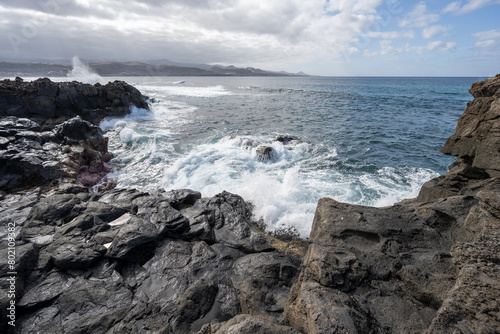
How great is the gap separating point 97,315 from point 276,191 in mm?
6791

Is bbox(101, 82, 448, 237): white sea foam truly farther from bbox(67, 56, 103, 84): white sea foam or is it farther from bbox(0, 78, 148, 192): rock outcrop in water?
bbox(67, 56, 103, 84): white sea foam

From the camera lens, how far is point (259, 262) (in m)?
5.23

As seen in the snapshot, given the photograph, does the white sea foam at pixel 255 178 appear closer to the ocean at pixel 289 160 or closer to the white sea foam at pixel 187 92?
the ocean at pixel 289 160

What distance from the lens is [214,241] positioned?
6410 millimetres

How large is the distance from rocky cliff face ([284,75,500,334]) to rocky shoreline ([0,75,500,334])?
17 mm

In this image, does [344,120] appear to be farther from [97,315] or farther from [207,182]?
[97,315]

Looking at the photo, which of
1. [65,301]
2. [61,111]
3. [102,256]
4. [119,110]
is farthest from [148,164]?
[119,110]

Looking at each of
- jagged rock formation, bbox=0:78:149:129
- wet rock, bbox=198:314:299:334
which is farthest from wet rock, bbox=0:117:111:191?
wet rock, bbox=198:314:299:334

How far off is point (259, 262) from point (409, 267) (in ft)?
9.47

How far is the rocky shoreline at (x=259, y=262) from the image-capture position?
290 centimetres

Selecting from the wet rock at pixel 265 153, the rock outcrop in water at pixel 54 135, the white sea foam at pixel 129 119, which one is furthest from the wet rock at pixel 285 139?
the white sea foam at pixel 129 119

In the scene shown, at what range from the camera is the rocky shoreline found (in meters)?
2.90

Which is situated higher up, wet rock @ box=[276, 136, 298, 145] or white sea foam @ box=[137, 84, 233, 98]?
white sea foam @ box=[137, 84, 233, 98]

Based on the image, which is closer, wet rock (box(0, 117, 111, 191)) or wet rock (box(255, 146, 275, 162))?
wet rock (box(0, 117, 111, 191))
